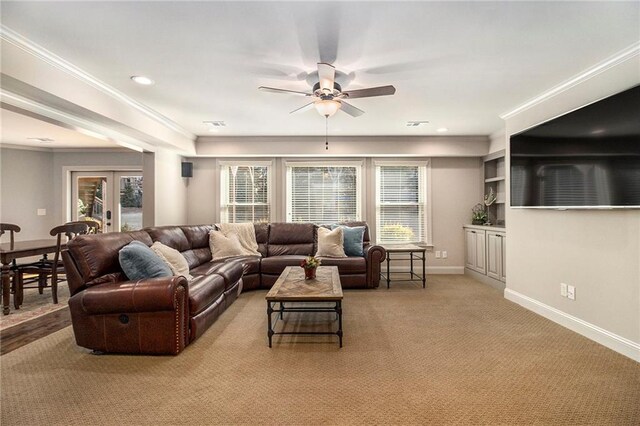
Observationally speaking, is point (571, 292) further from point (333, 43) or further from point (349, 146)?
point (349, 146)

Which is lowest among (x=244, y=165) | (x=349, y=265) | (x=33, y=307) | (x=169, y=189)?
(x=33, y=307)

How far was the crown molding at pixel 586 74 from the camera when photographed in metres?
2.48

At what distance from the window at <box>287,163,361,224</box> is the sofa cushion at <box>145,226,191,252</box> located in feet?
6.75

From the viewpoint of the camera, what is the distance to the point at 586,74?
2.90 m

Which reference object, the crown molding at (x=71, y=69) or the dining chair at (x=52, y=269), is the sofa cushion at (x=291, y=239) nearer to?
the crown molding at (x=71, y=69)

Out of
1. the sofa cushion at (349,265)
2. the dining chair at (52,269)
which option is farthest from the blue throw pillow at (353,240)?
the dining chair at (52,269)

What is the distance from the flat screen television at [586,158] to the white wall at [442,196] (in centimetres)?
210

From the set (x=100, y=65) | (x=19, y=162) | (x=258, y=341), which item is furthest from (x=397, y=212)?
(x=19, y=162)

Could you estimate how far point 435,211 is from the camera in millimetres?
5898

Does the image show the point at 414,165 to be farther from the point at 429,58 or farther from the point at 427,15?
the point at 427,15

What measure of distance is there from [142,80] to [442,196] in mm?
5115

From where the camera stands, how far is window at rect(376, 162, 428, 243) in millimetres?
5961

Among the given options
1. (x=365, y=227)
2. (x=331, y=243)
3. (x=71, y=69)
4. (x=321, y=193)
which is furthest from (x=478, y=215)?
(x=71, y=69)

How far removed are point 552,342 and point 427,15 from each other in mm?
2999
